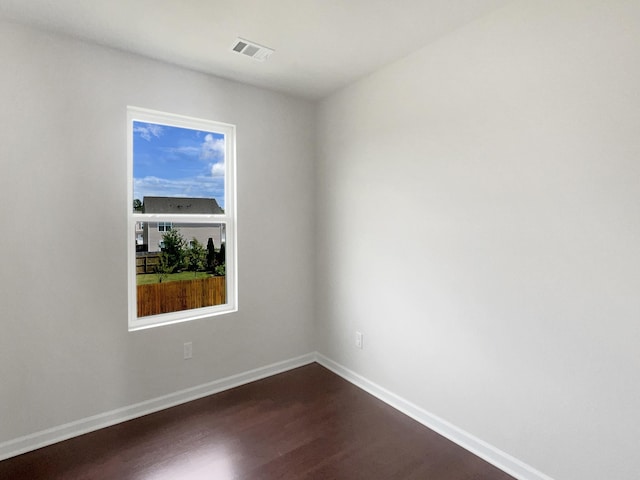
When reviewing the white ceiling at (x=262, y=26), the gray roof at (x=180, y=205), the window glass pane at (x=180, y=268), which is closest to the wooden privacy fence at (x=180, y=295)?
the window glass pane at (x=180, y=268)

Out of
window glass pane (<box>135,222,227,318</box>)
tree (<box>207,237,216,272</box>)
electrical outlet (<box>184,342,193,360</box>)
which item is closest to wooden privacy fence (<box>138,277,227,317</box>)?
window glass pane (<box>135,222,227,318</box>)

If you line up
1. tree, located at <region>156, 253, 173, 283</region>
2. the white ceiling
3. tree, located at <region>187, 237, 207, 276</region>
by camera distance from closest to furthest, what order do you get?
1. the white ceiling
2. tree, located at <region>156, 253, 173, 283</region>
3. tree, located at <region>187, 237, 207, 276</region>

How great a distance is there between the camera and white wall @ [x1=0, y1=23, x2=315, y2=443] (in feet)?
6.75

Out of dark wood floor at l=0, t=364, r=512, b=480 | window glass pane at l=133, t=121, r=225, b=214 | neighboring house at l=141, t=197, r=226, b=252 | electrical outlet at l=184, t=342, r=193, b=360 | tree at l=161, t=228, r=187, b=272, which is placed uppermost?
window glass pane at l=133, t=121, r=225, b=214

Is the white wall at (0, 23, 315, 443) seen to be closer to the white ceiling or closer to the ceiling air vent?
the white ceiling

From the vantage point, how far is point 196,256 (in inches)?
112

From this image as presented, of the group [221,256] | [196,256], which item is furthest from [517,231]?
[196,256]

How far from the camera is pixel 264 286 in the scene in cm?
312

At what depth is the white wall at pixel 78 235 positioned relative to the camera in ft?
6.75

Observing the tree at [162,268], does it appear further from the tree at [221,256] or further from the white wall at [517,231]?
the white wall at [517,231]

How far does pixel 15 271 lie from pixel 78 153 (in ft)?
2.73

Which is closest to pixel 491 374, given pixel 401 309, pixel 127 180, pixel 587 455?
pixel 587 455

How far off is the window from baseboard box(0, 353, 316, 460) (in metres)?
0.59

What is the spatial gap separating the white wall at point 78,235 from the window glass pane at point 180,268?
0.17m
